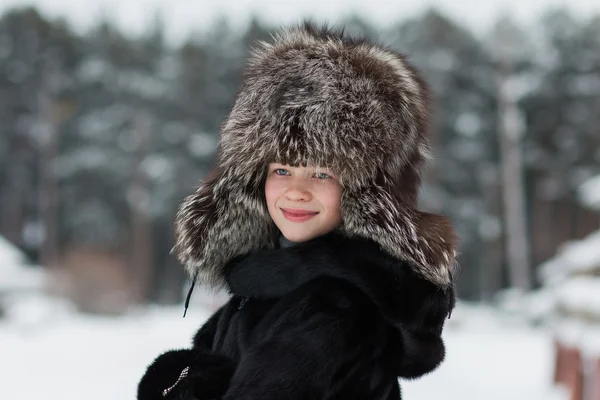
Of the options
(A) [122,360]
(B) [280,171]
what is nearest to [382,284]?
(B) [280,171]

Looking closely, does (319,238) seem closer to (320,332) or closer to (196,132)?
(320,332)

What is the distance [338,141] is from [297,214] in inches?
10.1

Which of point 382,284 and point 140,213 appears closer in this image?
point 382,284

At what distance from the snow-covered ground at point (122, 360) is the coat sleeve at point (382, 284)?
5.47 metres

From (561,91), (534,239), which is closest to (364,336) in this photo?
(561,91)

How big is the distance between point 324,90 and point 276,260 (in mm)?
496

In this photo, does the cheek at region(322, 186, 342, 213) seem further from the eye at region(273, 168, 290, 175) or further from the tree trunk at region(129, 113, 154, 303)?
the tree trunk at region(129, 113, 154, 303)

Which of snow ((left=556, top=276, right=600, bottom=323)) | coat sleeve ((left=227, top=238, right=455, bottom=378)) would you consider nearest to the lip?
coat sleeve ((left=227, top=238, right=455, bottom=378))

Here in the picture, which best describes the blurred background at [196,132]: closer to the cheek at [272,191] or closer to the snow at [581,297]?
the snow at [581,297]

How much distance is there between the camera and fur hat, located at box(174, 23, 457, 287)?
1910mm

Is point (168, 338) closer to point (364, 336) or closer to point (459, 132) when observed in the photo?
point (364, 336)

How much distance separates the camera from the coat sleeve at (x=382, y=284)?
5.86 feet

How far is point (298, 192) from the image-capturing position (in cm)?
200

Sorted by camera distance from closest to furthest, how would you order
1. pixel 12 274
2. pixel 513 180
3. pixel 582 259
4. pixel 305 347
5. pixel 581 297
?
pixel 305 347 < pixel 581 297 < pixel 582 259 < pixel 12 274 < pixel 513 180
